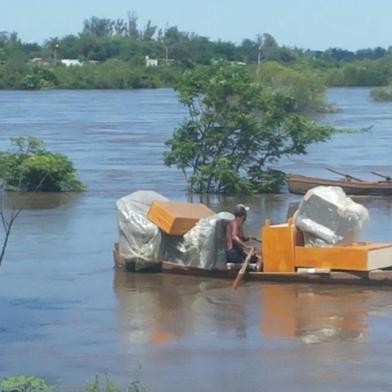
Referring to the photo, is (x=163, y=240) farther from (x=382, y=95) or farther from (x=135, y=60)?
(x=135, y=60)

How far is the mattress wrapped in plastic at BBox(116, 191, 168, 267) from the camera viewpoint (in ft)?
64.4

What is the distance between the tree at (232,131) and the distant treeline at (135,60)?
72.2 meters

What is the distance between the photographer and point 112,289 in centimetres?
1912

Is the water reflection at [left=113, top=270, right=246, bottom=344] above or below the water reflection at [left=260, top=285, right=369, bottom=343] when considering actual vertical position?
below

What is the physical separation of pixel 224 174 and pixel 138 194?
11.0 meters

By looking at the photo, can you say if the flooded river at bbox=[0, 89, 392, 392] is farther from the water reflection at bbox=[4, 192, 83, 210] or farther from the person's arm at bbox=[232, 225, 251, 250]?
the person's arm at bbox=[232, 225, 251, 250]

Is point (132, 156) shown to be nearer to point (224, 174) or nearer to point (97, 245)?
point (224, 174)

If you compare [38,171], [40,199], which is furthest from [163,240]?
[38,171]

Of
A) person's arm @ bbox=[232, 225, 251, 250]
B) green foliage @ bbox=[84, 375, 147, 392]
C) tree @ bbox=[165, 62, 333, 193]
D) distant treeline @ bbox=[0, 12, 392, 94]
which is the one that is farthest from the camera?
distant treeline @ bbox=[0, 12, 392, 94]

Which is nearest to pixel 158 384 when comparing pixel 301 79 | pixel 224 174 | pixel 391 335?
pixel 391 335

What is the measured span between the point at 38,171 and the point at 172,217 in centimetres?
1320

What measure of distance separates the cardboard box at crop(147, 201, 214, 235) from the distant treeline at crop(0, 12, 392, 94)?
85.4 metres

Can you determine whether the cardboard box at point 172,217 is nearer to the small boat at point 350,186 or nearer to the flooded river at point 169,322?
the flooded river at point 169,322

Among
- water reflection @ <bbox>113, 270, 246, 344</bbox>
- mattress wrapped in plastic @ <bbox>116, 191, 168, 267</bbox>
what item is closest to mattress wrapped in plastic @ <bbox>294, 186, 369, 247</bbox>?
water reflection @ <bbox>113, 270, 246, 344</bbox>
